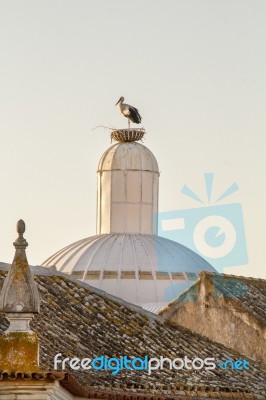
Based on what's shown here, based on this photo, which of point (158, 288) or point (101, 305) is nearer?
point (101, 305)

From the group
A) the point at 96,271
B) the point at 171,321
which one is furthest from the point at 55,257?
the point at 171,321

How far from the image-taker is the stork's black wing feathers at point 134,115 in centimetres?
7112

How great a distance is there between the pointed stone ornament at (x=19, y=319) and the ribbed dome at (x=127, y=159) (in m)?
34.6

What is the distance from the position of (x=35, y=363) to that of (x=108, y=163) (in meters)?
35.3

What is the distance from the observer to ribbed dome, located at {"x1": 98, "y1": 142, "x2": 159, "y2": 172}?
74312 mm

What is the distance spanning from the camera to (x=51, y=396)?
39.0 metres

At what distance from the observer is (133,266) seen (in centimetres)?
7025

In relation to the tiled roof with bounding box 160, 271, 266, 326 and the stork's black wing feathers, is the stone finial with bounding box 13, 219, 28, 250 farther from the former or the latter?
the stork's black wing feathers

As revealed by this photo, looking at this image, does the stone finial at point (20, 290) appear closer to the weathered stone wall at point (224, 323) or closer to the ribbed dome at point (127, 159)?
the weathered stone wall at point (224, 323)

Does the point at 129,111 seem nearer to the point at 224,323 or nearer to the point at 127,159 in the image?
the point at 127,159

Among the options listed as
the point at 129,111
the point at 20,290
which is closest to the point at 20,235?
the point at 20,290

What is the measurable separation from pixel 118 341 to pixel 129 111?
2534 cm

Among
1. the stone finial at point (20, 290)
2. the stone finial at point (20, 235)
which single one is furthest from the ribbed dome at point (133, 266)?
the stone finial at point (20, 290)

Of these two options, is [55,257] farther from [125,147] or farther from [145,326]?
[145,326]
